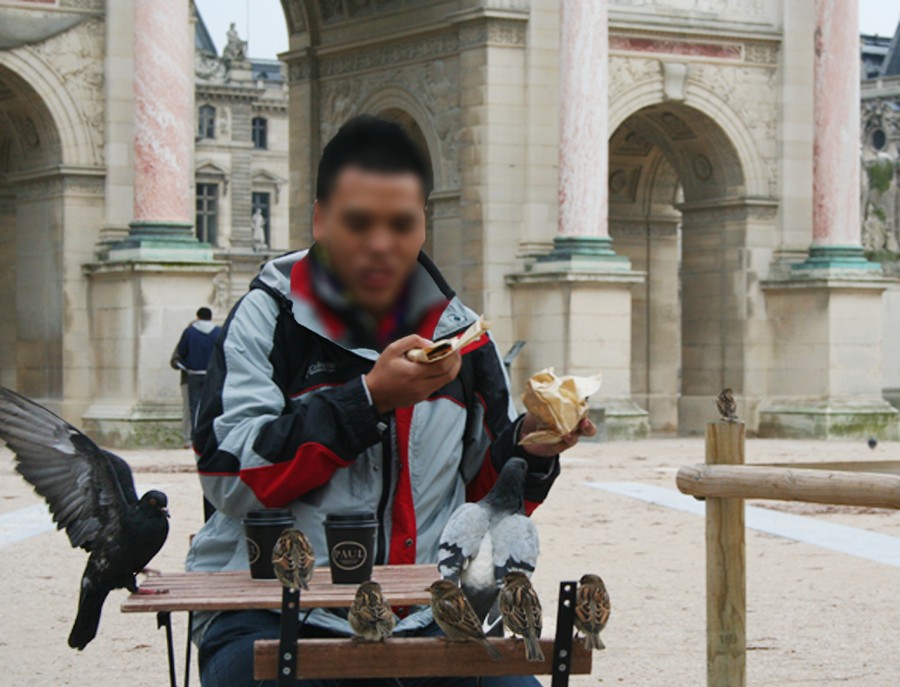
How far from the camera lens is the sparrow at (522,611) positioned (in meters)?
4.02

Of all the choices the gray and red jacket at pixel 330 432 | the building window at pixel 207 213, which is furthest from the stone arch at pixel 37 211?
the building window at pixel 207 213

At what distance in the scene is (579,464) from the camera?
21.9 m

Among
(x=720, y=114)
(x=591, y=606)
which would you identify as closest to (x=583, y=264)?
(x=720, y=114)

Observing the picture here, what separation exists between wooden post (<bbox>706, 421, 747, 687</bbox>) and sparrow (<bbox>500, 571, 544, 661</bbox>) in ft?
7.99

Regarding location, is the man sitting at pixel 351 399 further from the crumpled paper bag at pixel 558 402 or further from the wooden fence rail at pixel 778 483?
the wooden fence rail at pixel 778 483


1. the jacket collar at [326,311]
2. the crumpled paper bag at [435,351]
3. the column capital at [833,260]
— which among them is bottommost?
the crumpled paper bag at [435,351]

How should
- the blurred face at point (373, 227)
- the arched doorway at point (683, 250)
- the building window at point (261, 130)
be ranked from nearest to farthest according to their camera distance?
the blurred face at point (373, 227), the arched doorway at point (683, 250), the building window at point (261, 130)

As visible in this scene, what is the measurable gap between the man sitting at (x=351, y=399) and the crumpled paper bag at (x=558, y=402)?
0.06m

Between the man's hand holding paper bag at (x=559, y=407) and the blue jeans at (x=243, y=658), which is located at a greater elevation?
the man's hand holding paper bag at (x=559, y=407)

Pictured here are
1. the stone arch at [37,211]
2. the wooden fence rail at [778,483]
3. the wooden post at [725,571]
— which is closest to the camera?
the wooden fence rail at [778,483]

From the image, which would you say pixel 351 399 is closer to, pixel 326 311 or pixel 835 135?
pixel 326 311

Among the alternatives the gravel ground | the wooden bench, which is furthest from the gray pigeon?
the gravel ground

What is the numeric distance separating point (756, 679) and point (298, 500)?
4.75 meters

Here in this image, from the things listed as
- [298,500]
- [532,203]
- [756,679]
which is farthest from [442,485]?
[532,203]
